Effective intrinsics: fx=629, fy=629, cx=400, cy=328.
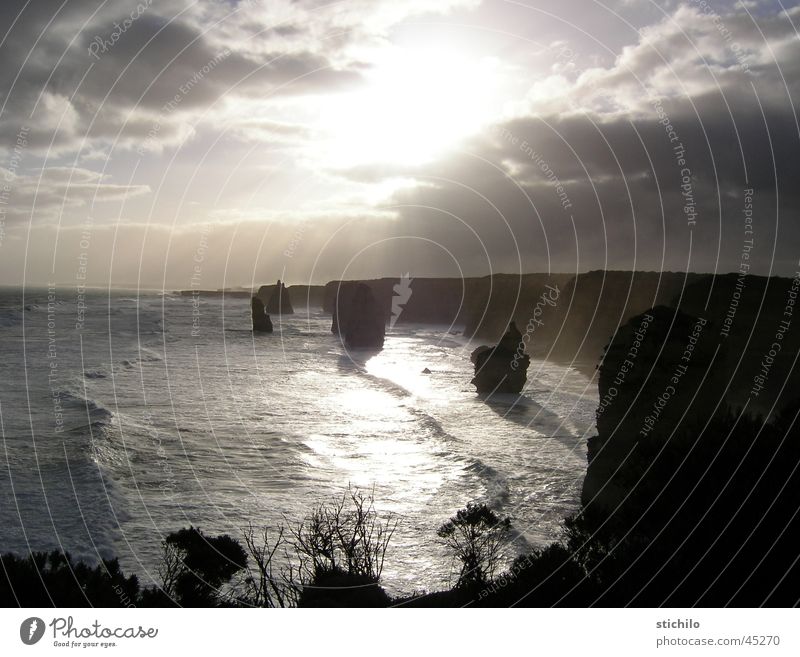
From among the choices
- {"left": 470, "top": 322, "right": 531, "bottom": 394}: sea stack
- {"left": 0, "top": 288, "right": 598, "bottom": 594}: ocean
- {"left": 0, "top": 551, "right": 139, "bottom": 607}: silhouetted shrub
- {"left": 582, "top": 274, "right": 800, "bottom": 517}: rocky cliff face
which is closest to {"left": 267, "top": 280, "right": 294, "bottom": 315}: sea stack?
{"left": 0, "top": 288, "right": 598, "bottom": 594}: ocean

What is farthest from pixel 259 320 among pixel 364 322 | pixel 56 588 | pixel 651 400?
pixel 56 588

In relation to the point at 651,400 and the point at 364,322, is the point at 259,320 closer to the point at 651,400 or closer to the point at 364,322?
the point at 364,322

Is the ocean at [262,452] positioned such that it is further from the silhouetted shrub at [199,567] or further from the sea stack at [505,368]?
the sea stack at [505,368]

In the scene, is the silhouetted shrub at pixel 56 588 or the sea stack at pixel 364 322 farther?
the sea stack at pixel 364 322

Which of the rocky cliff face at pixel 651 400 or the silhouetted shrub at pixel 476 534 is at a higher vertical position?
the rocky cliff face at pixel 651 400

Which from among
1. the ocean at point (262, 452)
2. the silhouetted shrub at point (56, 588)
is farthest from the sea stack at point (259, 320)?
the silhouetted shrub at point (56, 588)
